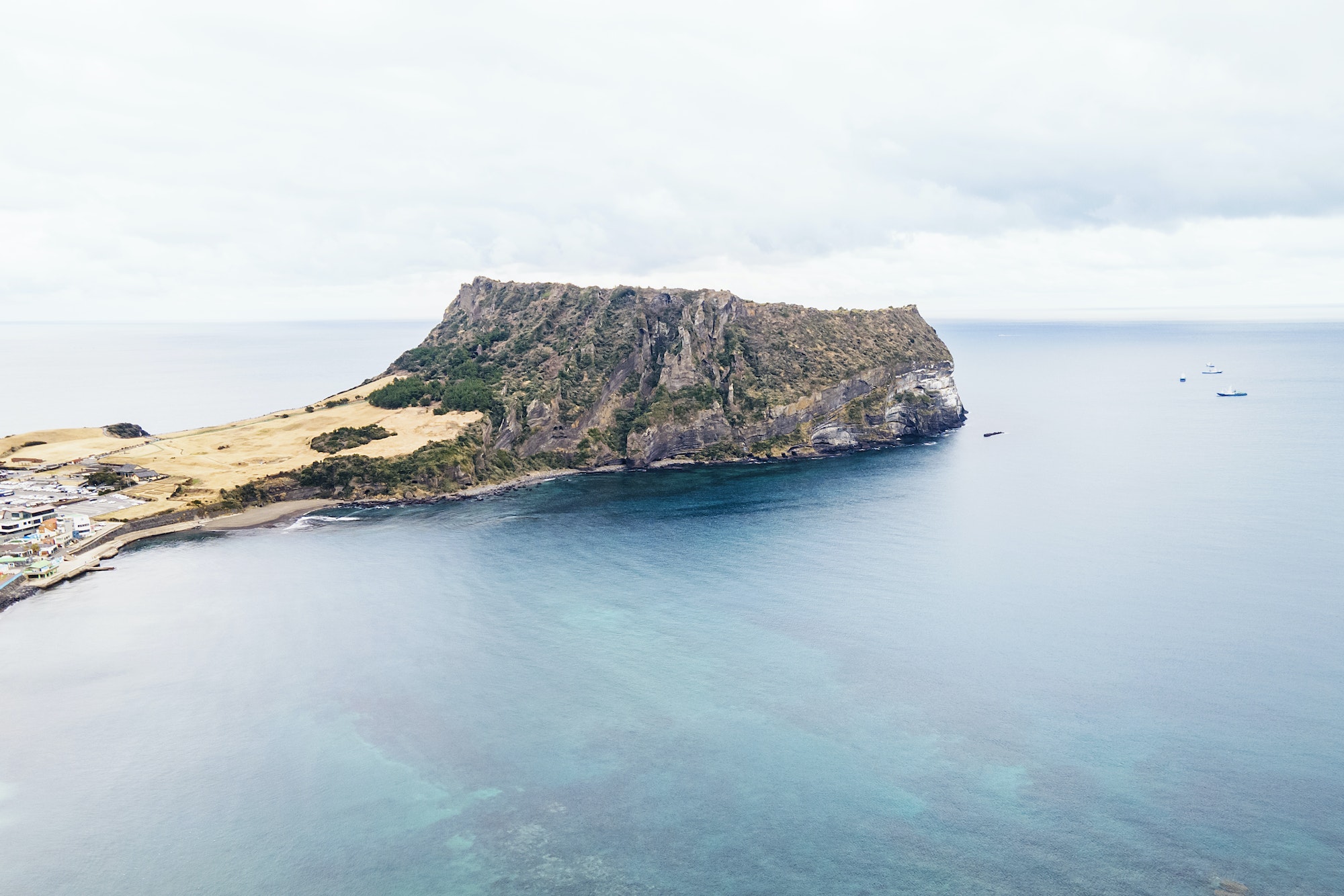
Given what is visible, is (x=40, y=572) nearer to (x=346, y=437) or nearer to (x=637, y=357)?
(x=346, y=437)

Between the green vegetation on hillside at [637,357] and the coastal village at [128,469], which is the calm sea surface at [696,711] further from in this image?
the green vegetation on hillside at [637,357]

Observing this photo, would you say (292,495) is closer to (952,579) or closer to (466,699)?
(466,699)

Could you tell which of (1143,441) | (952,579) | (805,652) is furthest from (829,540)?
(1143,441)

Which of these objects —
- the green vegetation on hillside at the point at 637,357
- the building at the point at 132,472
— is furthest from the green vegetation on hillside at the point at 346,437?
the building at the point at 132,472

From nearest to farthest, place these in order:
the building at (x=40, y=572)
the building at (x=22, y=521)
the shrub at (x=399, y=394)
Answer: the building at (x=40, y=572)
the building at (x=22, y=521)
the shrub at (x=399, y=394)

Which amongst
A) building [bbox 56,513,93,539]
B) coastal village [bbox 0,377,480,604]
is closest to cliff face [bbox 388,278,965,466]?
coastal village [bbox 0,377,480,604]

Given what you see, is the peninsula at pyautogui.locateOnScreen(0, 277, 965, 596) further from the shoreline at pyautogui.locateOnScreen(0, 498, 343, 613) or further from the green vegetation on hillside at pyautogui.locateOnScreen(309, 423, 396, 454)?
the shoreline at pyautogui.locateOnScreen(0, 498, 343, 613)
